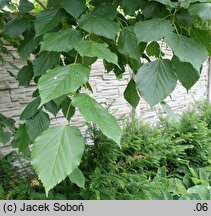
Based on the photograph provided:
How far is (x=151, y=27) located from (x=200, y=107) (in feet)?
9.92

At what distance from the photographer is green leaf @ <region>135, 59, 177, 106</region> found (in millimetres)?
A: 708

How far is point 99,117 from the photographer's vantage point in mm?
636

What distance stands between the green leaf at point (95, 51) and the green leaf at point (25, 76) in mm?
406

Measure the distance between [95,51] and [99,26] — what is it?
105 millimetres

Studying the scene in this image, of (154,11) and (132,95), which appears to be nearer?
(154,11)

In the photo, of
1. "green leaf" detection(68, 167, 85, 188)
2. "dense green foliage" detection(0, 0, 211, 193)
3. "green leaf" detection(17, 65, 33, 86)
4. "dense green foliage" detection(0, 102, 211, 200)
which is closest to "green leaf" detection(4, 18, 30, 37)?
"dense green foliage" detection(0, 0, 211, 193)

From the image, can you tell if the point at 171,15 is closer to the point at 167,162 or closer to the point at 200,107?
the point at 167,162

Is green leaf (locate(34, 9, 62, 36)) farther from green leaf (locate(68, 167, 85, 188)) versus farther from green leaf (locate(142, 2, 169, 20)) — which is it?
green leaf (locate(68, 167, 85, 188))

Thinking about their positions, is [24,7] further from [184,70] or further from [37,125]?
[184,70]

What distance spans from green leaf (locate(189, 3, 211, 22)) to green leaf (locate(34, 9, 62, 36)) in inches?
14.0

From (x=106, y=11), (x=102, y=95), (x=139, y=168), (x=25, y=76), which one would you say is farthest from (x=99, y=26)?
(x=102, y=95)

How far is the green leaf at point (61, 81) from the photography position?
2.08ft

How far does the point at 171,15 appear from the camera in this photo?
80cm
